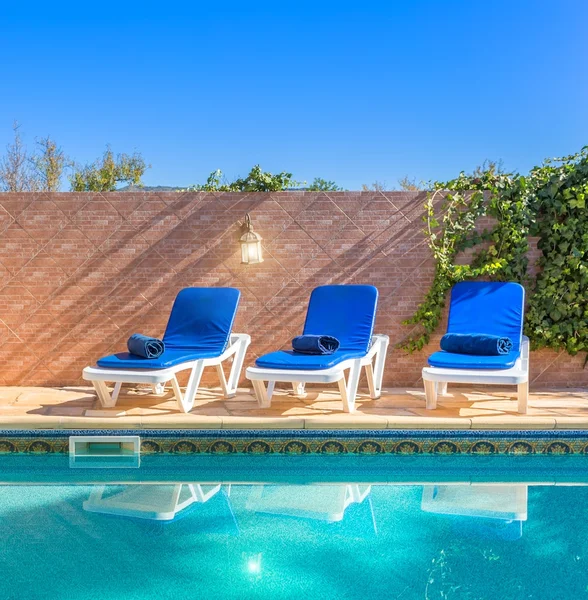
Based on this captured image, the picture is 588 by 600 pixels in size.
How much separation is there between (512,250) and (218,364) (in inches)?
112

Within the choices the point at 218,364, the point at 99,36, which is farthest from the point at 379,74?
the point at 218,364

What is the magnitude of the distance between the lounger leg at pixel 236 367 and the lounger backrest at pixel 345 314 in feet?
1.77

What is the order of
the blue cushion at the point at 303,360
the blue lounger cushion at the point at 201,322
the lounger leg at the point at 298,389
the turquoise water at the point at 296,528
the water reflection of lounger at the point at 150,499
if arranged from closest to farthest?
the turquoise water at the point at 296,528, the water reflection of lounger at the point at 150,499, the blue cushion at the point at 303,360, the blue lounger cushion at the point at 201,322, the lounger leg at the point at 298,389

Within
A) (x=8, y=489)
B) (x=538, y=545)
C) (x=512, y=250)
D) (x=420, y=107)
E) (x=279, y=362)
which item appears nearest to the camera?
(x=538, y=545)

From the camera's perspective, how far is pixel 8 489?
4148 millimetres

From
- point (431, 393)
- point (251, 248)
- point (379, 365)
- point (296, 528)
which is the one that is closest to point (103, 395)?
point (251, 248)

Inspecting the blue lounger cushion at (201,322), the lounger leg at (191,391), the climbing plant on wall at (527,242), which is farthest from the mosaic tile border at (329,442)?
the climbing plant on wall at (527,242)

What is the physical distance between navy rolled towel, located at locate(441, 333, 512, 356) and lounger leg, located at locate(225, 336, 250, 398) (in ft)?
5.51

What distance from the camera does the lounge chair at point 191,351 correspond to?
5117 mm

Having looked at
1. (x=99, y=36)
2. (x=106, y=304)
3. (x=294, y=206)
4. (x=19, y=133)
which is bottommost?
(x=106, y=304)

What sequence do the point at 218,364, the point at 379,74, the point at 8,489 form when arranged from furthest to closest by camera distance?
the point at 379,74, the point at 218,364, the point at 8,489

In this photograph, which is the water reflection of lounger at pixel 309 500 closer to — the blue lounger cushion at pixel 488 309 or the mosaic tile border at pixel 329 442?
the mosaic tile border at pixel 329 442

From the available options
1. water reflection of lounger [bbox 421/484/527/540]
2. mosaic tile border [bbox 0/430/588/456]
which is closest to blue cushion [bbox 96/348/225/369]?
mosaic tile border [bbox 0/430/588/456]

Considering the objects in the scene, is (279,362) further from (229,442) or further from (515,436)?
(515,436)
